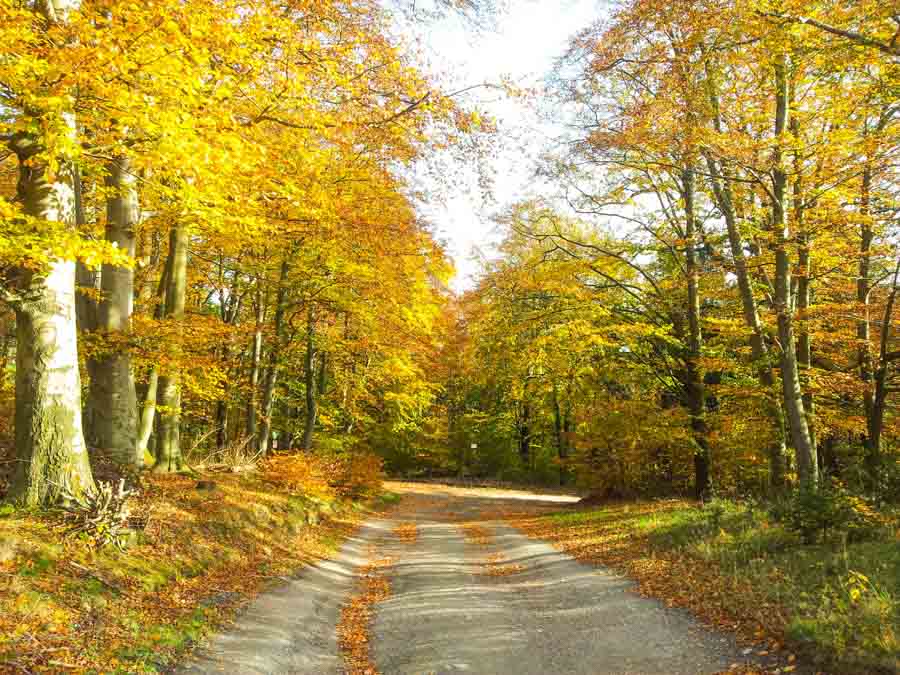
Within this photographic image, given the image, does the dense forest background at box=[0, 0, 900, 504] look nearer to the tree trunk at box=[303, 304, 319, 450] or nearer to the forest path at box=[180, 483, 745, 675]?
the tree trunk at box=[303, 304, 319, 450]

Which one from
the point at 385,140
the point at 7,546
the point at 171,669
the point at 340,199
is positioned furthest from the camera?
the point at 340,199

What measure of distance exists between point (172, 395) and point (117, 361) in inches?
114

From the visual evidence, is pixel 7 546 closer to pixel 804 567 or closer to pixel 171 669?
pixel 171 669

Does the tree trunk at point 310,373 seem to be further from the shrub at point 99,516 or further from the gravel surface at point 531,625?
the shrub at point 99,516

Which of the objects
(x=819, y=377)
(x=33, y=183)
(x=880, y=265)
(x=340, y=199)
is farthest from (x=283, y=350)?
(x=880, y=265)

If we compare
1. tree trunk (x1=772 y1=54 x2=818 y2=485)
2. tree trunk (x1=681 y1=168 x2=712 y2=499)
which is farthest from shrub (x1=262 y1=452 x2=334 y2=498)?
tree trunk (x1=772 y1=54 x2=818 y2=485)

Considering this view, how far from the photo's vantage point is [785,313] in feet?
36.4

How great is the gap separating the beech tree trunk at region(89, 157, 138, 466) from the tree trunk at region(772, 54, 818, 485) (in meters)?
11.4

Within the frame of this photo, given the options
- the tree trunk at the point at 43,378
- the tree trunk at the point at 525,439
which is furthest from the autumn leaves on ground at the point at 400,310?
the tree trunk at the point at 525,439

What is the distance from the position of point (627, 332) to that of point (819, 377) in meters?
4.53

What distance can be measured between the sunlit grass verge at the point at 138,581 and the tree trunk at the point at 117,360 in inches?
36.4

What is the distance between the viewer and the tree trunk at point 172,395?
39.3 ft

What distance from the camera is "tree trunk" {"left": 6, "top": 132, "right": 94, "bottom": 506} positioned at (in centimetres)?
666

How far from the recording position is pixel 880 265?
14883 mm
